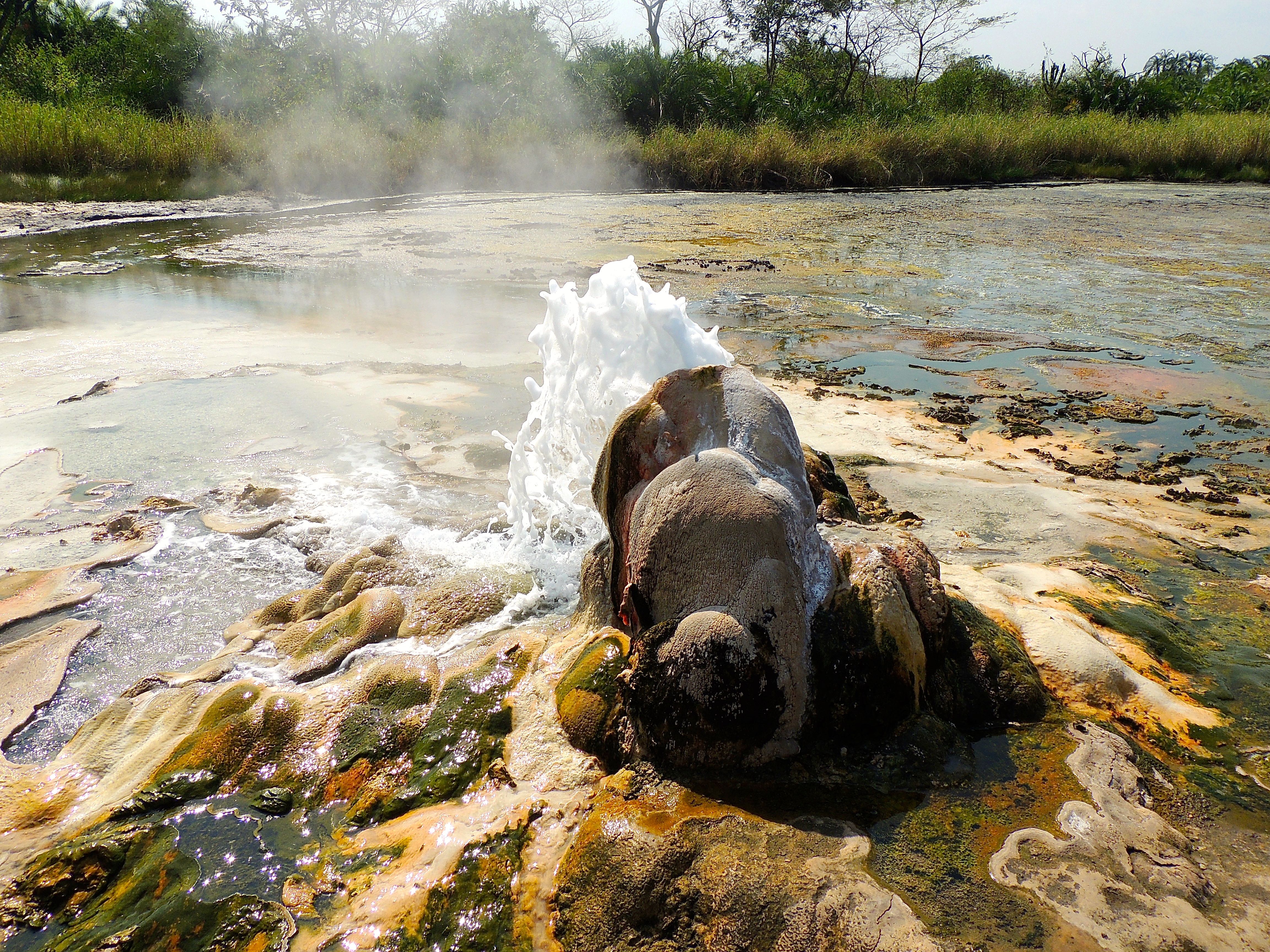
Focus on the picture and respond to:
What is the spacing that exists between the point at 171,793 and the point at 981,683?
204cm

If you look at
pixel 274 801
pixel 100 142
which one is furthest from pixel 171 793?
pixel 100 142

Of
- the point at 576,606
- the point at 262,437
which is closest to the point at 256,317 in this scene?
the point at 262,437

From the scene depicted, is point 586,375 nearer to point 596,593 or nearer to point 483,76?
point 596,593

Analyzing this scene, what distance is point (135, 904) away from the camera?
1.61 metres

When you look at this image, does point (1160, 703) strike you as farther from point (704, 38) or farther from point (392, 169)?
point (704, 38)

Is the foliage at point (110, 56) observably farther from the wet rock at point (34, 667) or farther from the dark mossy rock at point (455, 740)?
the dark mossy rock at point (455, 740)

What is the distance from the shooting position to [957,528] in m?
3.21

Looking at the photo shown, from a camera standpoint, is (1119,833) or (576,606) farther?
(576,606)

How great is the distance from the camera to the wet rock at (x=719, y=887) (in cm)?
139

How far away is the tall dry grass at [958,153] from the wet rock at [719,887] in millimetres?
17016

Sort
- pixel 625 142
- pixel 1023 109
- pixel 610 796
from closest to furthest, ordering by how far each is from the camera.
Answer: pixel 610 796 < pixel 625 142 < pixel 1023 109

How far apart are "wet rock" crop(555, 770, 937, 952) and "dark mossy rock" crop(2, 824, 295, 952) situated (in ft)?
1.97

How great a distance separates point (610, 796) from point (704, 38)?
95.3ft

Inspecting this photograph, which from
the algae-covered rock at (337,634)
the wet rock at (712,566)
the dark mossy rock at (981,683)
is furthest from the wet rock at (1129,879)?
the algae-covered rock at (337,634)
